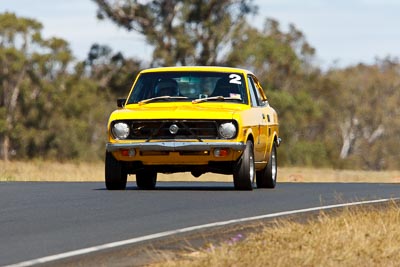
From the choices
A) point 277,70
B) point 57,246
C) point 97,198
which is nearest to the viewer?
point 57,246

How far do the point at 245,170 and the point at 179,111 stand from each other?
3.96 feet

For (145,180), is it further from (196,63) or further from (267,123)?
(196,63)

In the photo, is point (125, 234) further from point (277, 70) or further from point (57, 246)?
point (277, 70)

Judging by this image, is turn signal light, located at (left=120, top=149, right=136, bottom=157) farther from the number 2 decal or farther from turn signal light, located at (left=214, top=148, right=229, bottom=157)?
the number 2 decal

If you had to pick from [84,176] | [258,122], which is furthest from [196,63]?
[258,122]

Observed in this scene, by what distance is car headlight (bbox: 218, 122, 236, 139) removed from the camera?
1725 centimetres

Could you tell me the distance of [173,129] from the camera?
17.2 meters

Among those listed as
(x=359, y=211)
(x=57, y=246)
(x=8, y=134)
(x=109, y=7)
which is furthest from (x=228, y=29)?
(x=57, y=246)

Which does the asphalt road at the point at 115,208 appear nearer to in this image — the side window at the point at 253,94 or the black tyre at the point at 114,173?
the black tyre at the point at 114,173

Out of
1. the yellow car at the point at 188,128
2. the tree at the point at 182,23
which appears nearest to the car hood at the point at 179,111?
the yellow car at the point at 188,128

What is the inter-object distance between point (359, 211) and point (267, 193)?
3.89 m

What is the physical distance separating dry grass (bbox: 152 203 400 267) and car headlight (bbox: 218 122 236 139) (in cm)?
504

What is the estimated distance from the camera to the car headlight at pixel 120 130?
1734 centimetres

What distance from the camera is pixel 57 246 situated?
1041 centimetres
